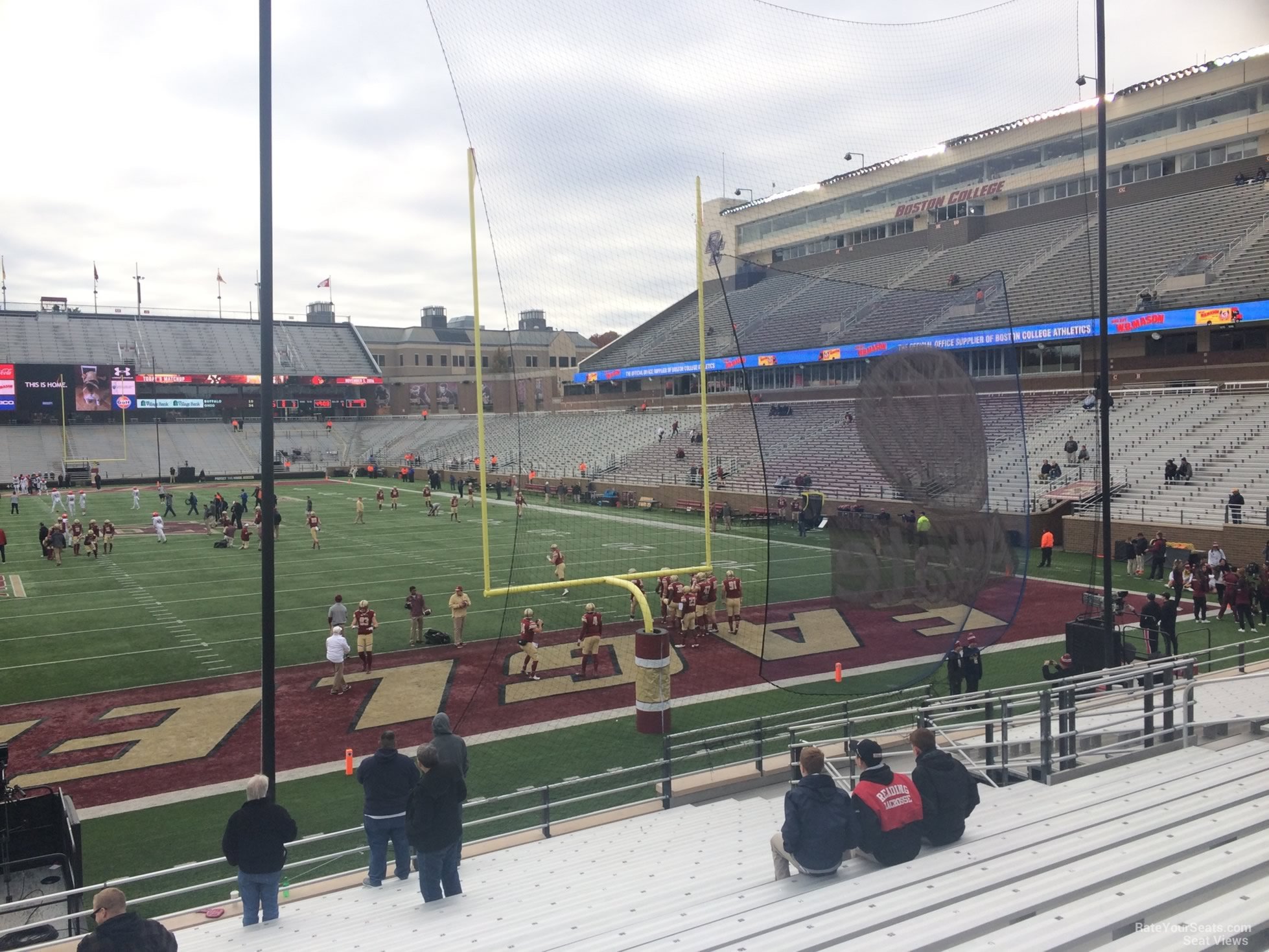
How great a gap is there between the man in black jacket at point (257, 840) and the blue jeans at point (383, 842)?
74 cm

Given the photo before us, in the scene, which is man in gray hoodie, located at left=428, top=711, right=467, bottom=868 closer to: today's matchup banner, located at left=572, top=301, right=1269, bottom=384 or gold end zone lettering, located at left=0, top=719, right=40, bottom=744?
gold end zone lettering, located at left=0, top=719, right=40, bottom=744

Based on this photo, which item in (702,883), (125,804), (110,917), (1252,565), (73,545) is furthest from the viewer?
(73,545)

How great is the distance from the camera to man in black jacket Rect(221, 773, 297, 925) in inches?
206

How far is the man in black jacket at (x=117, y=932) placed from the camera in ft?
12.6

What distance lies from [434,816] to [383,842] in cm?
111

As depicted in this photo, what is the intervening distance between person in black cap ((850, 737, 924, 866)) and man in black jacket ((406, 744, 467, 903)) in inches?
84.6

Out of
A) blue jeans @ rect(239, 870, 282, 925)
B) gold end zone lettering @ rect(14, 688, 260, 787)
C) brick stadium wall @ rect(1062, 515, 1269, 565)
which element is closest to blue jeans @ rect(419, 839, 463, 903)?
blue jeans @ rect(239, 870, 282, 925)

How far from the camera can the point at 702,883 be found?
17.5 feet

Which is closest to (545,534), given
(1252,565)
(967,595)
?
(967,595)

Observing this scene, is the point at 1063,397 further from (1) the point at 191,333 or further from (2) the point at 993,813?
(1) the point at 191,333

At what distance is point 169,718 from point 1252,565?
16295mm

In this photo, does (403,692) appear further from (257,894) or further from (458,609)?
(257,894)

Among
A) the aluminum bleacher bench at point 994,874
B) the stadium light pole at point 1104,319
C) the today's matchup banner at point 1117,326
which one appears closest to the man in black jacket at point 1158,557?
the today's matchup banner at point 1117,326

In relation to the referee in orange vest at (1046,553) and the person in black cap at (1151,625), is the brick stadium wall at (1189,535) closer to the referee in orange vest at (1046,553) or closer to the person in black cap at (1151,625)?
the referee in orange vest at (1046,553)
